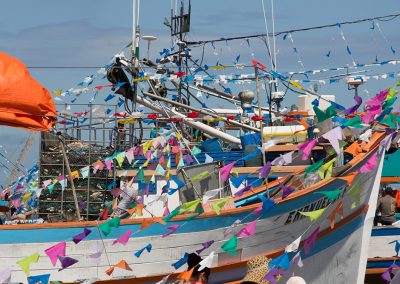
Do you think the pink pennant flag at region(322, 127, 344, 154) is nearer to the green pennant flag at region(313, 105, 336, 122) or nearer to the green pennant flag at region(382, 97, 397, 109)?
the green pennant flag at region(313, 105, 336, 122)

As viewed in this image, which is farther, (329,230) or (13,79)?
(329,230)

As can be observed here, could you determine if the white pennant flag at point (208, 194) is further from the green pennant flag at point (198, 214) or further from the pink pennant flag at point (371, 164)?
the pink pennant flag at point (371, 164)

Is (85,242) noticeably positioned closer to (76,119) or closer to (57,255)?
(57,255)

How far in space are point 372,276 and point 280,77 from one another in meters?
5.35

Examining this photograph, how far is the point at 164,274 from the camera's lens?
47.0 feet

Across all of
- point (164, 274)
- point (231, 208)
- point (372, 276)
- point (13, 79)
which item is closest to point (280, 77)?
point (231, 208)

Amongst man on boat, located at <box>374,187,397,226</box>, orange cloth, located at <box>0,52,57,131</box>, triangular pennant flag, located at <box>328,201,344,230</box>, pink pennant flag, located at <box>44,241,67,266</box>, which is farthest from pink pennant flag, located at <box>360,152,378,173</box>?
man on boat, located at <box>374,187,397,226</box>

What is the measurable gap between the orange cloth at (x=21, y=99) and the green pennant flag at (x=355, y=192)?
3.75m

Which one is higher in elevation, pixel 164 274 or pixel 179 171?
pixel 179 171

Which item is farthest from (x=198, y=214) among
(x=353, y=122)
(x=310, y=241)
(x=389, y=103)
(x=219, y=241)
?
(x=389, y=103)

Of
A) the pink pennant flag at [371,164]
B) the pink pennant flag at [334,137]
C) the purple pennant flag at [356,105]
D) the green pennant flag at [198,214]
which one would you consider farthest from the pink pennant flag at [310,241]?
the pink pennant flag at [334,137]

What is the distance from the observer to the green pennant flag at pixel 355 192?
44.0 ft

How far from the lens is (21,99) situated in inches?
469

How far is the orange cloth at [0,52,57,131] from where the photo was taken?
38.8 feet
